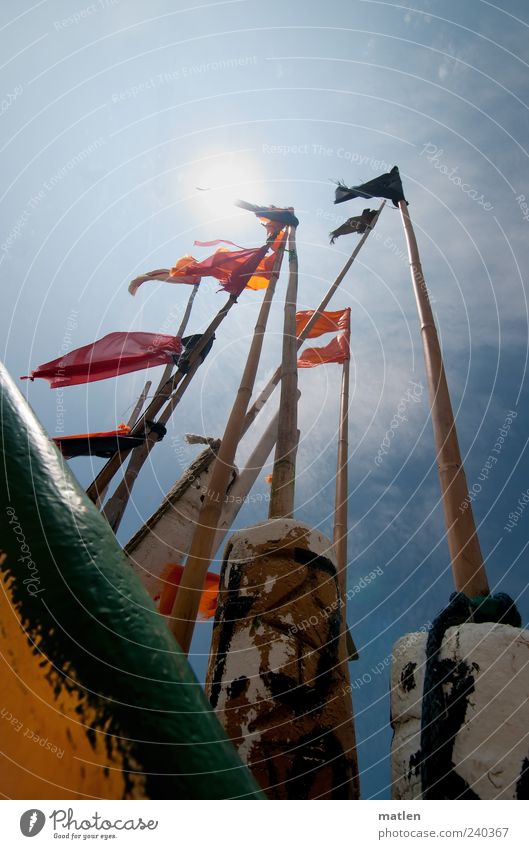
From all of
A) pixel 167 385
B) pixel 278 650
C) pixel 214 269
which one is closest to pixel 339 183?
pixel 214 269

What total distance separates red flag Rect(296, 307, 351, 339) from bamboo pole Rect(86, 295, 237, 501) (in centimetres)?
159

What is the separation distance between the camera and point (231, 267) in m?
10.3

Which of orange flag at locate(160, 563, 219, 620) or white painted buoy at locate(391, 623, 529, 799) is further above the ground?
white painted buoy at locate(391, 623, 529, 799)

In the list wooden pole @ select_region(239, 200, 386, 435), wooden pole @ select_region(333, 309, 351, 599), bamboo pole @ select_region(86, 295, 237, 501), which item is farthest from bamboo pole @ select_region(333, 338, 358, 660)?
bamboo pole @ select_region(86, 295, 237, 501)

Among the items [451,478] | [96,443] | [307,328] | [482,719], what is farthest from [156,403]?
[482,719]

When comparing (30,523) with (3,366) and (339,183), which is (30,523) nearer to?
(3,366)

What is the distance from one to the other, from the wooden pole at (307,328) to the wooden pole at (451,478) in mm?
3193

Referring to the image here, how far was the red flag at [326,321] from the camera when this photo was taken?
436 inches

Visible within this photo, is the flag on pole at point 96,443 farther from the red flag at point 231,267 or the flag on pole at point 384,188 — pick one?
the flag on pole at point 384,188

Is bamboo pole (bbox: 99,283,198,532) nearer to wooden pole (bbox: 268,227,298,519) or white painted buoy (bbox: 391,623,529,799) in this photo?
wooden pole (bbox: 268,227,298,519)

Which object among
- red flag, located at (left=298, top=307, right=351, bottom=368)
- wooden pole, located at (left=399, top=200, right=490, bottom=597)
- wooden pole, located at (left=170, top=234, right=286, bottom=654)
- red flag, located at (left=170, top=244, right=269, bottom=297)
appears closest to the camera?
wooden pole, located at (left=399, top=200, right=490, bottom=597)

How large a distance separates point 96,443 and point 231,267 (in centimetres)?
423
